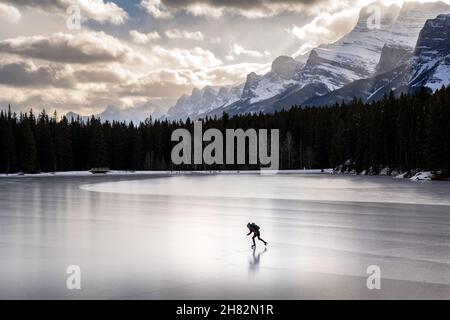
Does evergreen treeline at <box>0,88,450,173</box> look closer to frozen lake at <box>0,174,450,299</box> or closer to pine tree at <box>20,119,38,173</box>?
pine tree at <box>20,119,38,173</box>

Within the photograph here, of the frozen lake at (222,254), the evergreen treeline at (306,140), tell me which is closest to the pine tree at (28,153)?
the evergreen treeline at (306,140)

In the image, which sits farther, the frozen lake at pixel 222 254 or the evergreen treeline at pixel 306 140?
the evergreen treeline at pixel 306 140

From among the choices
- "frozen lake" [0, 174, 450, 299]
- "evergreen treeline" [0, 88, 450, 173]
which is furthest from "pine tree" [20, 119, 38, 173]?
"frozen lake" [0, 174, 450, 299]

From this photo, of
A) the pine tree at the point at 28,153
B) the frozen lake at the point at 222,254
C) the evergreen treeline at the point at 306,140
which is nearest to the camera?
the frozen lake at the point at 222,254

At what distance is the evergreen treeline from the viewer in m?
102

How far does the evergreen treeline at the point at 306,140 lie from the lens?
102375 mm

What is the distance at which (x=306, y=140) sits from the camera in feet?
619

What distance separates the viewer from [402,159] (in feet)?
363

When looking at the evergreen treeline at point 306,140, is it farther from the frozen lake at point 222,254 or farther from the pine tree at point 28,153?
the frozen lake at point 222,254
